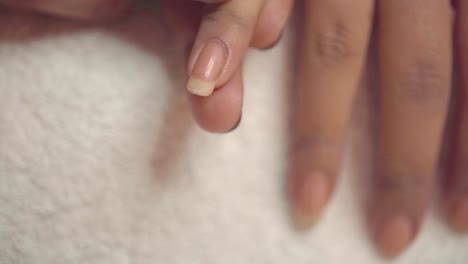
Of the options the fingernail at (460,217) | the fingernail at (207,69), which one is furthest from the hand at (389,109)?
the fingernail at (207,69)

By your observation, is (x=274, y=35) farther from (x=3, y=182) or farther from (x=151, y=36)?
(x=3, y=182)

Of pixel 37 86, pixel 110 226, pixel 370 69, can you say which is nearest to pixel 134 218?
pixel 110 226

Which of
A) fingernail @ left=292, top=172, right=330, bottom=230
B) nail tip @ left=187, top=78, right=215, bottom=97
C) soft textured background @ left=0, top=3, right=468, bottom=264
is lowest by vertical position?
fingernail @ left=292, top=172, right=330, bottom=230

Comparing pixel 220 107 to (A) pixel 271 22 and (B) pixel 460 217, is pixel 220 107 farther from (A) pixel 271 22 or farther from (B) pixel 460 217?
(B) pixel 460 217

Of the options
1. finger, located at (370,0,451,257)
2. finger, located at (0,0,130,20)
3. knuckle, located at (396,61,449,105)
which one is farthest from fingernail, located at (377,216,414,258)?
finger, located at (0,0,130,20)

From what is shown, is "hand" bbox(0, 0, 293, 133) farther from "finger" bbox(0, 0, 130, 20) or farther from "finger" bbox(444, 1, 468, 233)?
"finger" bbox(444, 1, 468, 233)

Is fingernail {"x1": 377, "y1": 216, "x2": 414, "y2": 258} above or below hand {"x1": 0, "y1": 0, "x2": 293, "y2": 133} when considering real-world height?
below
